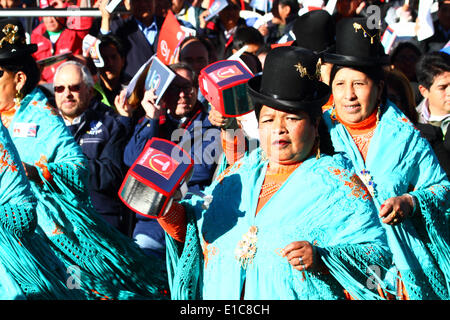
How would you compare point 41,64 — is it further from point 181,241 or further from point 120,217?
point 181,241

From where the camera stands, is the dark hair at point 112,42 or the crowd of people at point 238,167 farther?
the dark hair at point 112,42

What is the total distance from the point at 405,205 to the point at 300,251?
1478 mm

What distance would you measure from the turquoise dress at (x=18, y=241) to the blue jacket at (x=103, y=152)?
1357 mm

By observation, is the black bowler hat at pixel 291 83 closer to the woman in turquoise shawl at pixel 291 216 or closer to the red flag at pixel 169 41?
the woman in turquoise shawl at pixel 291 216

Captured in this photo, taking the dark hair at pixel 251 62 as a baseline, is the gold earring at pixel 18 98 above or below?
above

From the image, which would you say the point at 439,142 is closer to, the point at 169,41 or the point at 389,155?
the point at 389,155

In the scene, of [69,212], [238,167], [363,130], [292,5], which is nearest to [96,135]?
[69,212]

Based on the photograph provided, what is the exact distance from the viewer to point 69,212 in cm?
551

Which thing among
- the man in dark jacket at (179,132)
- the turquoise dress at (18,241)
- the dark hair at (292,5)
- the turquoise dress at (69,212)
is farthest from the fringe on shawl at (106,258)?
the dark hair at (292,5)

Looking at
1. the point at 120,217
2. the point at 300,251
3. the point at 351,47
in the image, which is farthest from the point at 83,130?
the point at 300,251

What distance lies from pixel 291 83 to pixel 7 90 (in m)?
2.46

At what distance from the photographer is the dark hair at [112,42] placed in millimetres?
7621

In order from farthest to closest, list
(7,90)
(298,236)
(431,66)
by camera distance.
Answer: (431,66) < (7,90) < (298,236)

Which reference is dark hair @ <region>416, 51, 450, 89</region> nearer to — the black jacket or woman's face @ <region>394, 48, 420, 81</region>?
the black jacket
